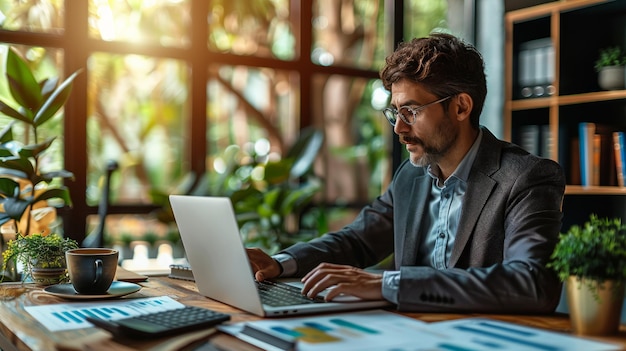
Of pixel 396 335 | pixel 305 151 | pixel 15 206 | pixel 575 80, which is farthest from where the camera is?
pixel 305 151

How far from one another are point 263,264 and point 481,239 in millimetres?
577

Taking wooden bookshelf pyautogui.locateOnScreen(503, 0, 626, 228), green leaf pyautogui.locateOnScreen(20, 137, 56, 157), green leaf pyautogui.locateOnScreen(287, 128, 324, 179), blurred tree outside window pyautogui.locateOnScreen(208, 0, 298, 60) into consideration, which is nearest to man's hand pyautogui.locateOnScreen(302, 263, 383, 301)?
green leaf pyautogui.locateOnScreen(20, 137, 56, 157)

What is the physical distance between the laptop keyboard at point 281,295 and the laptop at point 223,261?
27 mm

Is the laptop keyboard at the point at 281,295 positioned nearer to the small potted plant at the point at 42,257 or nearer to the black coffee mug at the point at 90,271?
the black coffee mug at the point at 90,271

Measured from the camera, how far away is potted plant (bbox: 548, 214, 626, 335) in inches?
50.8

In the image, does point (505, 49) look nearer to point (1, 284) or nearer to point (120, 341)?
point (1, 284)

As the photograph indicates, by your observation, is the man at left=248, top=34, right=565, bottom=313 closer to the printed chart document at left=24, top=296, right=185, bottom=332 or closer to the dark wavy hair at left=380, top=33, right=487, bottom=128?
the dark wavy hair at left=380, top=33, right=487, bottom=128

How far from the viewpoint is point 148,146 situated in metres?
6.48

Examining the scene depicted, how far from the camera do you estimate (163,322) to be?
1.30 meters

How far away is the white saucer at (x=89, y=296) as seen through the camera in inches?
63.4

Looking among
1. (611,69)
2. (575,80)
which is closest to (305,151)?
(575,80)

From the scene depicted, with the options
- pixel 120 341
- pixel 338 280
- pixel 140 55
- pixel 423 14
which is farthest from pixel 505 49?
pixel 120 341

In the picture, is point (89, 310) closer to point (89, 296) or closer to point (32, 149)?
point (89, 296)

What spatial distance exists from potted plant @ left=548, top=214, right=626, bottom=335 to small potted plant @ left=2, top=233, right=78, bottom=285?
3.97 ft
